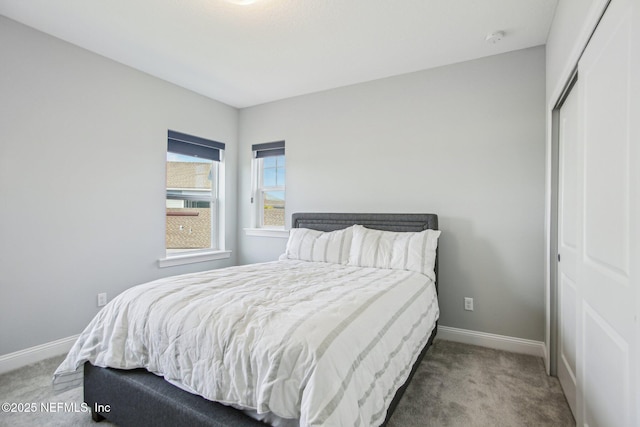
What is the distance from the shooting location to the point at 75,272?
265 centimetres

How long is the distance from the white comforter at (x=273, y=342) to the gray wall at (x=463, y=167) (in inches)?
43.1

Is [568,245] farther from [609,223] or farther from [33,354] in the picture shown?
Result: [33,354]

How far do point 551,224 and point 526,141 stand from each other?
2.52ft

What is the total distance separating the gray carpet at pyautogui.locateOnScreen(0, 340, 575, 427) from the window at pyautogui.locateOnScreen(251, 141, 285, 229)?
2.43 meters

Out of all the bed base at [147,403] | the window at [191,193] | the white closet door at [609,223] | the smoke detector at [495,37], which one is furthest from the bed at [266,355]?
the smoke detector at [495,37]

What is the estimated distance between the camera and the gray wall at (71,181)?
2.31 meters

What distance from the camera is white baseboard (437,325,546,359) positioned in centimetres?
258

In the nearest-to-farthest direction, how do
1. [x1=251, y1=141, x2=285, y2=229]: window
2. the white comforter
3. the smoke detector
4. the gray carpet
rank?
the white comforter, the gray carpet, the smoke detector, [x1=251, y1=141, x2=285, y2=229]: window

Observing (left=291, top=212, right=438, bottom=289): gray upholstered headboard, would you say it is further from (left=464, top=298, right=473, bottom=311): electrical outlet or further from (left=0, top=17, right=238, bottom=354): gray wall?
(left=0, top=17, right=238, bottom=354): gray wall

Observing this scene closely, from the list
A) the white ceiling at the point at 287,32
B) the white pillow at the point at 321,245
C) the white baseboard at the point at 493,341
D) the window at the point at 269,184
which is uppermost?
the white ceiling at the point at 287,32

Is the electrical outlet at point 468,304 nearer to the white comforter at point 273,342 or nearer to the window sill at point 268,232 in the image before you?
the white comforter at point 273,342

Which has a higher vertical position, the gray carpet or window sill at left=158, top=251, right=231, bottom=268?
window sill at left=158, top=251, right=231, bottom=268

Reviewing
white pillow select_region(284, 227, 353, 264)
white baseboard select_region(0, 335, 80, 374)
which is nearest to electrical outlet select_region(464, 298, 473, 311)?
white pillow select_region(284, 227, 353, 264)

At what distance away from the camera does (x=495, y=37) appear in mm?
2441
